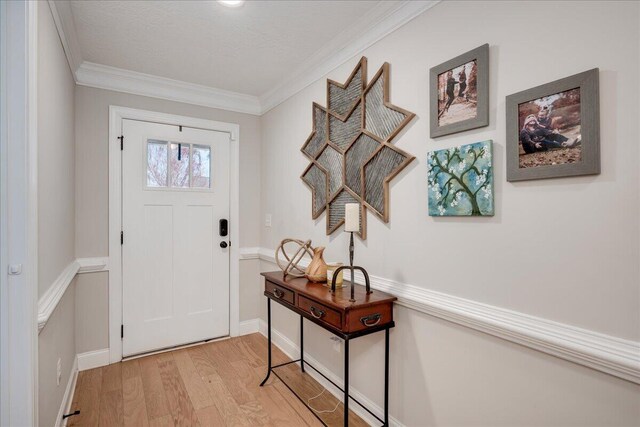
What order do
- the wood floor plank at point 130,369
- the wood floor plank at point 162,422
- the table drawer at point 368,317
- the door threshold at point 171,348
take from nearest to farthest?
1. the table drawer at point 368,317
2. the wood floor plank at point 162,422
3. the wood floor plank at point 130,369
4. the door threshold at point 171,348

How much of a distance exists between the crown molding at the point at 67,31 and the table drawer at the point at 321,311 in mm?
2064

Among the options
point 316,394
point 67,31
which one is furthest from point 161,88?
point 316,394

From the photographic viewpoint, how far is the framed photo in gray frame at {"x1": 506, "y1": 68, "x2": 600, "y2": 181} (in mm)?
1102

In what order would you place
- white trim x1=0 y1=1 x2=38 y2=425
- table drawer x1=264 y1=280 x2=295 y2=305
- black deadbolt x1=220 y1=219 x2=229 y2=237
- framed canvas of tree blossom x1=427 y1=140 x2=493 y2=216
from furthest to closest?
1. black deadbolt x1=220 y1=219 x2=229 y2=237
2. table drawer x1=264 y1=280 x2=295 y2=305
3. framed canvas of tree blossom x1=427 y1=140 x2=493 y2=216
4. white trim x1=0 y1=1 x2=38 y2=425

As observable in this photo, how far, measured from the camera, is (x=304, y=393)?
91.7 inches

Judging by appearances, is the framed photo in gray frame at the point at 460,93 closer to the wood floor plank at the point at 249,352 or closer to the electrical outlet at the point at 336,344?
the electrical outlet at the point at 336,344

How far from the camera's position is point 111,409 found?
2.16 m

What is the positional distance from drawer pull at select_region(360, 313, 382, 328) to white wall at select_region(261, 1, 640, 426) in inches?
6.5

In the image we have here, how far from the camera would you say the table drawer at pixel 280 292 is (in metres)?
2.12

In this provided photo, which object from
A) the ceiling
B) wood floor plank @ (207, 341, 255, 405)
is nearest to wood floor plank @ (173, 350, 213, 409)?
wood floor plank @ (207, 341, 255, 405)

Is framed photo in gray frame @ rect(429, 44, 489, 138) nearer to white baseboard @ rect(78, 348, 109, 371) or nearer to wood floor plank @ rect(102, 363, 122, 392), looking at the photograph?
wood floor plank @ rect(102, 363, 122, 392)

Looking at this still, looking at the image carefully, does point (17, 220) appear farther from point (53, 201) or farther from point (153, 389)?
point (153, 389)

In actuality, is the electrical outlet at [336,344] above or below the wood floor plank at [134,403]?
above

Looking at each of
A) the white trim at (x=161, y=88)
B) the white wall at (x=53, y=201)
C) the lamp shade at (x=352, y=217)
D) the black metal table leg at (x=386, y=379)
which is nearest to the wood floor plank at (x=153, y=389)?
the white wall at (x=53, y=201)
